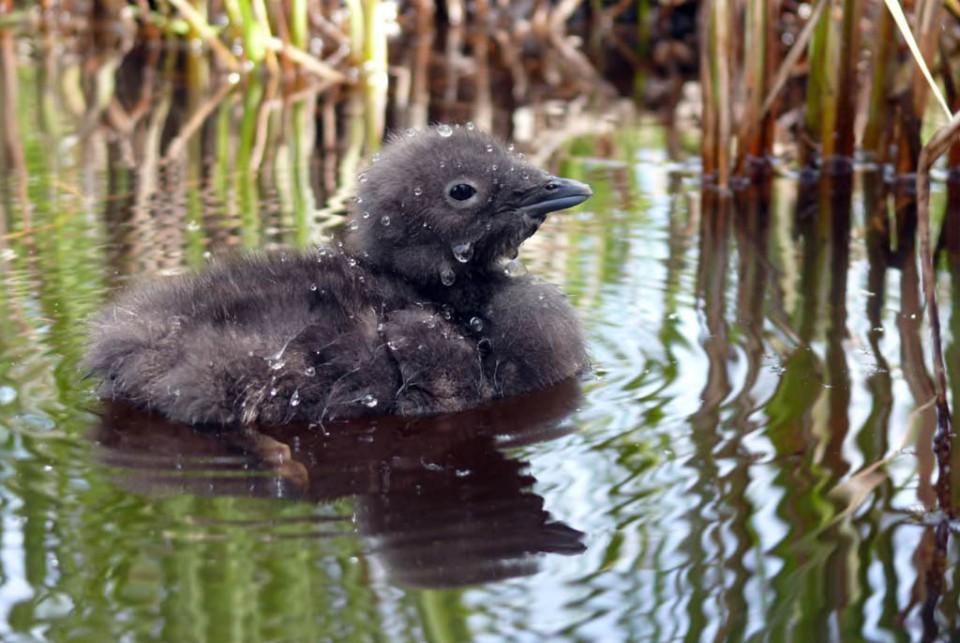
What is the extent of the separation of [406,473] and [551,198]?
1299 millimetres

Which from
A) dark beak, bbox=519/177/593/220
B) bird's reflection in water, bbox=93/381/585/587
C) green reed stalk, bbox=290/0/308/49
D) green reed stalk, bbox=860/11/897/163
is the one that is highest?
green reed stalk, bbox=290/0/308/49

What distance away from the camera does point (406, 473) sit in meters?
4.04

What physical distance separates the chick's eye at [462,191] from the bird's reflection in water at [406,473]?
0.70 m

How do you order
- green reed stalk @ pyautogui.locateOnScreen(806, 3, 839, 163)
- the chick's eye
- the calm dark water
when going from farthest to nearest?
green reed stalk @ pyautogui.locateOnScreen(806, 3, 839, 163) < the chick's eye < the calm dark water

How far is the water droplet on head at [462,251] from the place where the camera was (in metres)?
4.86

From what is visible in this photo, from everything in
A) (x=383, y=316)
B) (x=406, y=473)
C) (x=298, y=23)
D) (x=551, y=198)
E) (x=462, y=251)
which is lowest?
(x=406, y=473)

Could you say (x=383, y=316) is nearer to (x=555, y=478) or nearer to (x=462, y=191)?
(x=462, y=191)

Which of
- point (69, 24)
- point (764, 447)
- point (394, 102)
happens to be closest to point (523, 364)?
point (764, 447)

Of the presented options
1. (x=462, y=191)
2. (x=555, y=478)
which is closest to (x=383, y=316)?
(x=462, y=191)

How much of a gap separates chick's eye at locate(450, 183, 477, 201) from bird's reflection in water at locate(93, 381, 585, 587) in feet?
2.30

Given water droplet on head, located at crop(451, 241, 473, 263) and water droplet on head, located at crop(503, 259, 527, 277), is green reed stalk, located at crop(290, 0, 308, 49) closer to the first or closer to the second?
water droplet on head, located at crop(503, 259, 527, 277)

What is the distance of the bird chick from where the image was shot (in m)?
4.34

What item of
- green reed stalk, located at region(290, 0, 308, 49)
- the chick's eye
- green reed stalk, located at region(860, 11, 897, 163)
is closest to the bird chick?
the chick's eye

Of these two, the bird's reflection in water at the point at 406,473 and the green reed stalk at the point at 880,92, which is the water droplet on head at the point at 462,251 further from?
the green reed stalk at the point at 880,92
